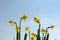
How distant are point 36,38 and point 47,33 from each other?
36 cm

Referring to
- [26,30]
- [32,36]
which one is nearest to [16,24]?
[26,30]

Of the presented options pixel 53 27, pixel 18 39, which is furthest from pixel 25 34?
pixel 53 27

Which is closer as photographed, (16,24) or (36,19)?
(36,19)

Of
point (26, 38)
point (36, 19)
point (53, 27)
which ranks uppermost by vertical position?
point (36, 19)

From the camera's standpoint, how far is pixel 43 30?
3.33 metres

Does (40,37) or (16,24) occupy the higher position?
(16,24)

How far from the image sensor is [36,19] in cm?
322

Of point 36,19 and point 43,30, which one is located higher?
point 36,19

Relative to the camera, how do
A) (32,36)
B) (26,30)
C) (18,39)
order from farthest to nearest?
(26,30), (32,36), (18,39)

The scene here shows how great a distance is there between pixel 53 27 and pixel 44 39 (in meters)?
0.54

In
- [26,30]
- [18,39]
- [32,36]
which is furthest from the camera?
[26,30]

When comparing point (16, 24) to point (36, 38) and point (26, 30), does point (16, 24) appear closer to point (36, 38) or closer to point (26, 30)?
point (26, 30)

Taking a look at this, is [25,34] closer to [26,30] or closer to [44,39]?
[26,30]

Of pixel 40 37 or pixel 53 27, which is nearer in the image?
pixel 40 37
